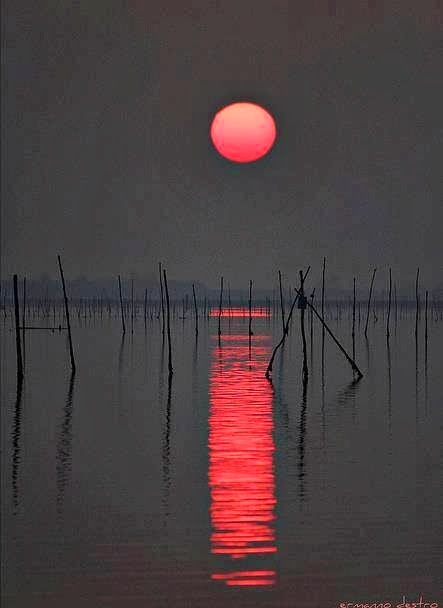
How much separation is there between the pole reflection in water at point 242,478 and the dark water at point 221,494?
4 cm

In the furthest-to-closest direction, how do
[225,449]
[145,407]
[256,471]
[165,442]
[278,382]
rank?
[278,382], [145,407], [165,442], [225,449], [256,471]

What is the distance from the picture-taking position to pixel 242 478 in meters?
15.5

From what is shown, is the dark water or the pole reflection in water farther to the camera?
the pole reflection in water

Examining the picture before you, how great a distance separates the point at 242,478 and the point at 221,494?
4.27 ft

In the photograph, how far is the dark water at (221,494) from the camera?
32.9 ft

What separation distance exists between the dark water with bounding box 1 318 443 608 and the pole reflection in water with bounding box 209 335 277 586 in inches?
1.5

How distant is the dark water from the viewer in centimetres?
1002

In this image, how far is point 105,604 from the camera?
9.30 m

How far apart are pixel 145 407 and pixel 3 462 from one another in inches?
355

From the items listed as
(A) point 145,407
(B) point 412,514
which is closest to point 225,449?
(B) point 412,514

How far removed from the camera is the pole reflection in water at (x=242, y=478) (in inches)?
426

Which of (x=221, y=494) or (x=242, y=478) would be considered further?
(x=242, y=478)

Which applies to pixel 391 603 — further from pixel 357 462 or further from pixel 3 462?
pixel 3 462

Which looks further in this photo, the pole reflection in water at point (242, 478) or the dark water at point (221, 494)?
the pole reflection in water at point (242, 478)
